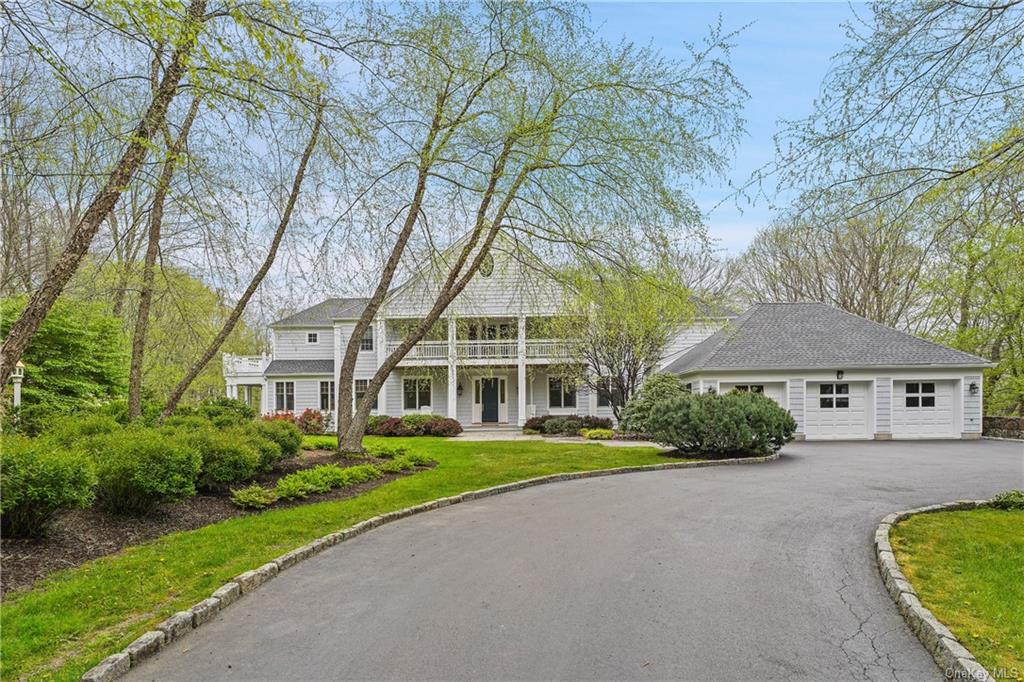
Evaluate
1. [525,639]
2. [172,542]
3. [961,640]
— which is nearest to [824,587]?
[961,640]

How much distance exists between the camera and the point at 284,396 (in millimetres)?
30406

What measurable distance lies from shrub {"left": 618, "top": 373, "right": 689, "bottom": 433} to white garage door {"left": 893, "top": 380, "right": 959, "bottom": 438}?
7399mm

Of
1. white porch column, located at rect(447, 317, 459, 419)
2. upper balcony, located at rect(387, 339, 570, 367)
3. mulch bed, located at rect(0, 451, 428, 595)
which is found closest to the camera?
mulch bed, located at rect(0, 451, 428, 595)

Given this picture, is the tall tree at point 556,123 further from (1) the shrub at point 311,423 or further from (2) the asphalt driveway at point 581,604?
(1) the shrub at point 311,423

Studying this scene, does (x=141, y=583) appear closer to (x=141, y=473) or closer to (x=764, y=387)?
(x=141, y=473)

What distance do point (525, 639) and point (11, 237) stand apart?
1331 centimetres

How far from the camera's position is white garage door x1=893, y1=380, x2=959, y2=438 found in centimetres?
2177

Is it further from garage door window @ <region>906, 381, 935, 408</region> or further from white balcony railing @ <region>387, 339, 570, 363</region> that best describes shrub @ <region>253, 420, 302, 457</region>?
garage door window @ <region>906, 381, 935, 408</region>

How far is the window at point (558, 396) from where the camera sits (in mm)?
29188

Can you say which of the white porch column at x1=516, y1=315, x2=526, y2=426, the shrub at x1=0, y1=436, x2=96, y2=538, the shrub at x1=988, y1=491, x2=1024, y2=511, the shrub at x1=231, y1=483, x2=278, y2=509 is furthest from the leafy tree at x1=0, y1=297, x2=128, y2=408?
the shrub at x1=988, y1=491, x2=1024, y2=511

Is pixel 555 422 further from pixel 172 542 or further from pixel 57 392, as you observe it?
pixel 172 542

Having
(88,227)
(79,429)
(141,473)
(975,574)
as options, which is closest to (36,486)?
(141,473)

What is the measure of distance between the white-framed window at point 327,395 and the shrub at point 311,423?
370 cm

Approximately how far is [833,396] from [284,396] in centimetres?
2362
